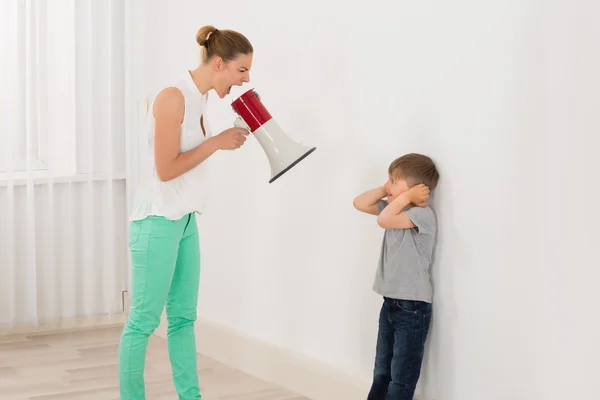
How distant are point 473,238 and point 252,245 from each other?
46.8 inches

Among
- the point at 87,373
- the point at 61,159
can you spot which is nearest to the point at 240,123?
the point at 87,373

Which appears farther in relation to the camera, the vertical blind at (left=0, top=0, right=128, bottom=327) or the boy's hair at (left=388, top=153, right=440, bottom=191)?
the vertical blind at (left=0, top=0, right=128, bottom=327)

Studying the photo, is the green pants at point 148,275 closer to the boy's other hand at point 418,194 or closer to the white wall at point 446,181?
the white wall at point 446,181

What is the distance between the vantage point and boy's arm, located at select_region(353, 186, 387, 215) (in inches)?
100

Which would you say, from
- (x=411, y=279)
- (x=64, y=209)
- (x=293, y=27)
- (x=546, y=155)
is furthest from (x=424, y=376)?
(x=64, y=209)

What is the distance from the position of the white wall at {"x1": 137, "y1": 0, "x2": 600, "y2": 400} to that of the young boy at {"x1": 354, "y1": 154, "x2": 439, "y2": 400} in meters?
0.05

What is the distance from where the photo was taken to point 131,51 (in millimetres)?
4008

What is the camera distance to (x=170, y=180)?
2516 mm

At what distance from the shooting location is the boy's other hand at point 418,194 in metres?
2.40

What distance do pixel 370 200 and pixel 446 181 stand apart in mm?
257

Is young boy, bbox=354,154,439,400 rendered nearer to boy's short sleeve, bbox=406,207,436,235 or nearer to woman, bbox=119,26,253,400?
boy's short sleeve, bbox=406,207,436,235

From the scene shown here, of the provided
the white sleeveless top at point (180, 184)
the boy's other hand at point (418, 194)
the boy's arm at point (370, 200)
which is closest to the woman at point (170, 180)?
the white sleeveless top at point (180, 184)

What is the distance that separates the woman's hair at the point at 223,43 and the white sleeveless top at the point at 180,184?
0.12 meters

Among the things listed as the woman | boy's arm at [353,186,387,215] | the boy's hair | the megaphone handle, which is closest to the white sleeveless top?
the woman
